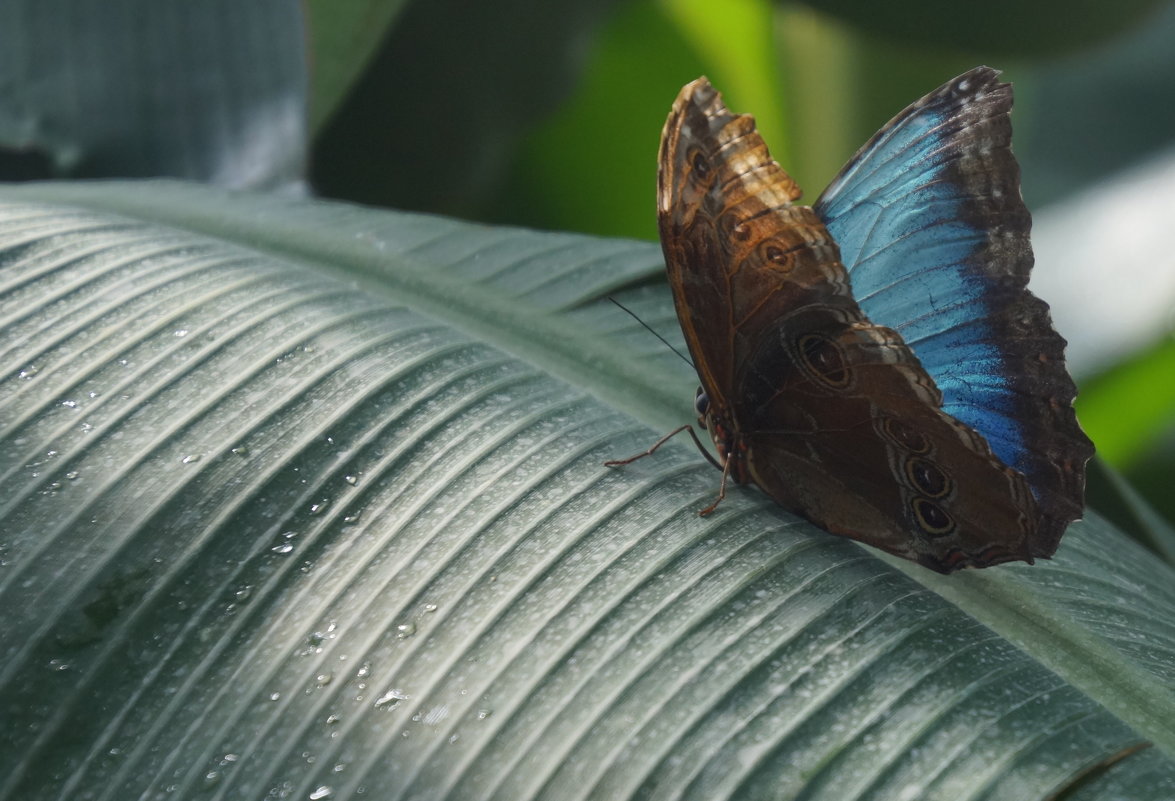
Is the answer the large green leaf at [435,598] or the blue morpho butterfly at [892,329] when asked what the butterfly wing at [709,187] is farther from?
the large green leaf at [435,598]

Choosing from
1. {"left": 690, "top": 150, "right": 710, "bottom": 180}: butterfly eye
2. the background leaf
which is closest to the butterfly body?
{"left": 690, "top": 150, "right": 710, "bottom": 180}: butterfly eye

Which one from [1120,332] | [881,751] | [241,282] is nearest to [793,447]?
[881,751]

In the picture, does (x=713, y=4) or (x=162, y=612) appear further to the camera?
(x=713, y=4)

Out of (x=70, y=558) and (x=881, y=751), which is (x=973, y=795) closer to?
(x=881, y=751)

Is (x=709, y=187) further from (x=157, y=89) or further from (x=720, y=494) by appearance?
(x=157, y=89)

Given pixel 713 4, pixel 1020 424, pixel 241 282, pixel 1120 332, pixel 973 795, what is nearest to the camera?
pixel 973 795

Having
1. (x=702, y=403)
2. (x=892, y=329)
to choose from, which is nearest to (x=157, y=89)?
(x=702, y=403)

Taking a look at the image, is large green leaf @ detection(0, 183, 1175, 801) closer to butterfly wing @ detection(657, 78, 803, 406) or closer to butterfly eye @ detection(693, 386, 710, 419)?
butterfly eye @ detection(693, 386, 710, 419)

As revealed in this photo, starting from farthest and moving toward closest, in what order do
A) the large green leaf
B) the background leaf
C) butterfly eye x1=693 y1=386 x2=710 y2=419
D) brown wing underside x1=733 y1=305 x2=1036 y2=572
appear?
the background leaf → butterfly eye x1=693 y1=386 x2=710 y2=419 → brown wing underside x1=733 y1=305 x2=1036 y2=572 → the large green leaf
